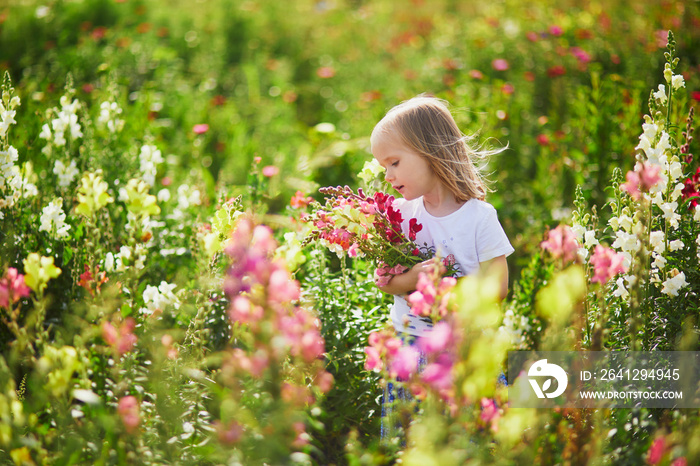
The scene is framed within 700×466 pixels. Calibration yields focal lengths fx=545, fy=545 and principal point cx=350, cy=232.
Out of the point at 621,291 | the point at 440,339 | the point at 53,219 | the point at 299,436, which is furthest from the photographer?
the point at 53,219

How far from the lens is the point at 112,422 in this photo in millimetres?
1367

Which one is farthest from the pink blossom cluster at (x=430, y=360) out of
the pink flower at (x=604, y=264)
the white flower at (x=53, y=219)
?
the white flower at (x=53, y=219)

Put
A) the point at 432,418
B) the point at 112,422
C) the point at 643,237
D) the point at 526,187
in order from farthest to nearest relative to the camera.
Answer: the point at 526,187 < the point at 643,237 < the point at 112,422 < the point at 432,418

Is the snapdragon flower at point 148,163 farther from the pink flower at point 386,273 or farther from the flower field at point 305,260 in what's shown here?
the pink flower at point 386,273

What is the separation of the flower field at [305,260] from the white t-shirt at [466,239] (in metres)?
0.16

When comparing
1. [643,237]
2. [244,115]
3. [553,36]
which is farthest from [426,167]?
[553,36]

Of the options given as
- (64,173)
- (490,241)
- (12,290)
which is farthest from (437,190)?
(64,173)

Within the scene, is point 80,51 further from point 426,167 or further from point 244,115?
point 426,167

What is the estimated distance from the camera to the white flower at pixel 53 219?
7.52ft

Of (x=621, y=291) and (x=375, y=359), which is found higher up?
(x=375, y=359)

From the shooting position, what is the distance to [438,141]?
2.13 metres

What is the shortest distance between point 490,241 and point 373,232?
45cm

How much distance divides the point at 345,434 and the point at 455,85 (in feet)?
13.6

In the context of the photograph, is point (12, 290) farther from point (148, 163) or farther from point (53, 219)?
point (148, 163)
